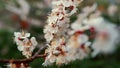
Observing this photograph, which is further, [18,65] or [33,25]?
[33,25]

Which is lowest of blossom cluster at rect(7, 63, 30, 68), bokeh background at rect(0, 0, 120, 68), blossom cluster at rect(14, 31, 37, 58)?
blossom cluster at rect(7, 63, 30, 68)

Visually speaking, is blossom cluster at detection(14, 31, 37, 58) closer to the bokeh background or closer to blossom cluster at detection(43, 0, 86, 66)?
blossom cluster at detection(43, 0, 86, 66)

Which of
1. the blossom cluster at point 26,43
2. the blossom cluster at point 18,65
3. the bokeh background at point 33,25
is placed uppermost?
the bokeh background at point 33,25

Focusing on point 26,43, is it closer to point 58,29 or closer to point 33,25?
point 58,29

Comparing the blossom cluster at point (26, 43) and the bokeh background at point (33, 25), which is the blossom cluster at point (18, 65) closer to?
the blossom cluster at point (26, 43)

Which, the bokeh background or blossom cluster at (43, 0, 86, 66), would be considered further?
the bokeh background

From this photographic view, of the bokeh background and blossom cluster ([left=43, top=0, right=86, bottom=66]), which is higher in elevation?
the bokeh background

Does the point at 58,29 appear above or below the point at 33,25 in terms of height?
below

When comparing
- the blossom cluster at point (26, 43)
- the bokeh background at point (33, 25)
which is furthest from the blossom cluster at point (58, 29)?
the bokeh background at point (33, 25)

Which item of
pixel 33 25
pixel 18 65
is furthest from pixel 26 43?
pixel 33 25

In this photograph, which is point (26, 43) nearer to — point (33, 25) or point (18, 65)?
point (18, 65)

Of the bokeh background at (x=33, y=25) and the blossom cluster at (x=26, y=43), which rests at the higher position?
the bokeh background at (x=33, y=25)

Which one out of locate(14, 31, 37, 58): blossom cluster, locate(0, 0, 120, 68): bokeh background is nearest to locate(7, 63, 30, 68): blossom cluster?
locate(14, 31, 37, 58): blossom cluster

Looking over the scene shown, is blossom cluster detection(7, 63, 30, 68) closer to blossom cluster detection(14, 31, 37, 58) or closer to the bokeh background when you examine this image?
blossom cluster detection(14, 31, 37, 58)
